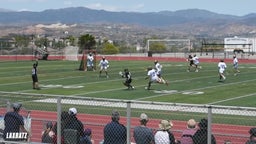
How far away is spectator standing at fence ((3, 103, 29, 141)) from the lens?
12461mm

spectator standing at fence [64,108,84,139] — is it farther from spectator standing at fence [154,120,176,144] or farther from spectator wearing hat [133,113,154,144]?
spectator standing at fence [154,120,176,144]

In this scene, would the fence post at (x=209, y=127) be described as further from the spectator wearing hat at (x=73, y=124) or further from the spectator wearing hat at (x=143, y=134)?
the spectator wearing hat at (x=73, y=124)

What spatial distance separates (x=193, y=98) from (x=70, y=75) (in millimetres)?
15819

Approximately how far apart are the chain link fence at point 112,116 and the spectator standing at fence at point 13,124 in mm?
221

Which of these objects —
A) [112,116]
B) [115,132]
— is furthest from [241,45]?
[115,132]

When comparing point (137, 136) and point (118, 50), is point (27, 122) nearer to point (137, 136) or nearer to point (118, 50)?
point (137, 136)

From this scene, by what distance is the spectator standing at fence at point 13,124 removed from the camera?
12.5m

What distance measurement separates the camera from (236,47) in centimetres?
8938

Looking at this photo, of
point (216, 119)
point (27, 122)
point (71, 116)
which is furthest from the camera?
point (216, 119)

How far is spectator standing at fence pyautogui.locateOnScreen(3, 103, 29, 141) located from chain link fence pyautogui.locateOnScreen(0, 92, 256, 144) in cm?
22

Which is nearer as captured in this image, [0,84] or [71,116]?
[71,116]

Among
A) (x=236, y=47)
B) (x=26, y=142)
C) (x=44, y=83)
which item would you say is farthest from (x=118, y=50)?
(x=26, y=142)

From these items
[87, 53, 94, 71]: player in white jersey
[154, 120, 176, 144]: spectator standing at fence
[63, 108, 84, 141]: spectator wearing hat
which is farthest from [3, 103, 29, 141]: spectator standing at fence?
[87, 53, 94, 71]: player in white jersey

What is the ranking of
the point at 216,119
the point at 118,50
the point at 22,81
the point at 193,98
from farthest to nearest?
1. the point at 118,50
2. the point at 22,81
3. the point at 193,98
4. the point at 216,119
